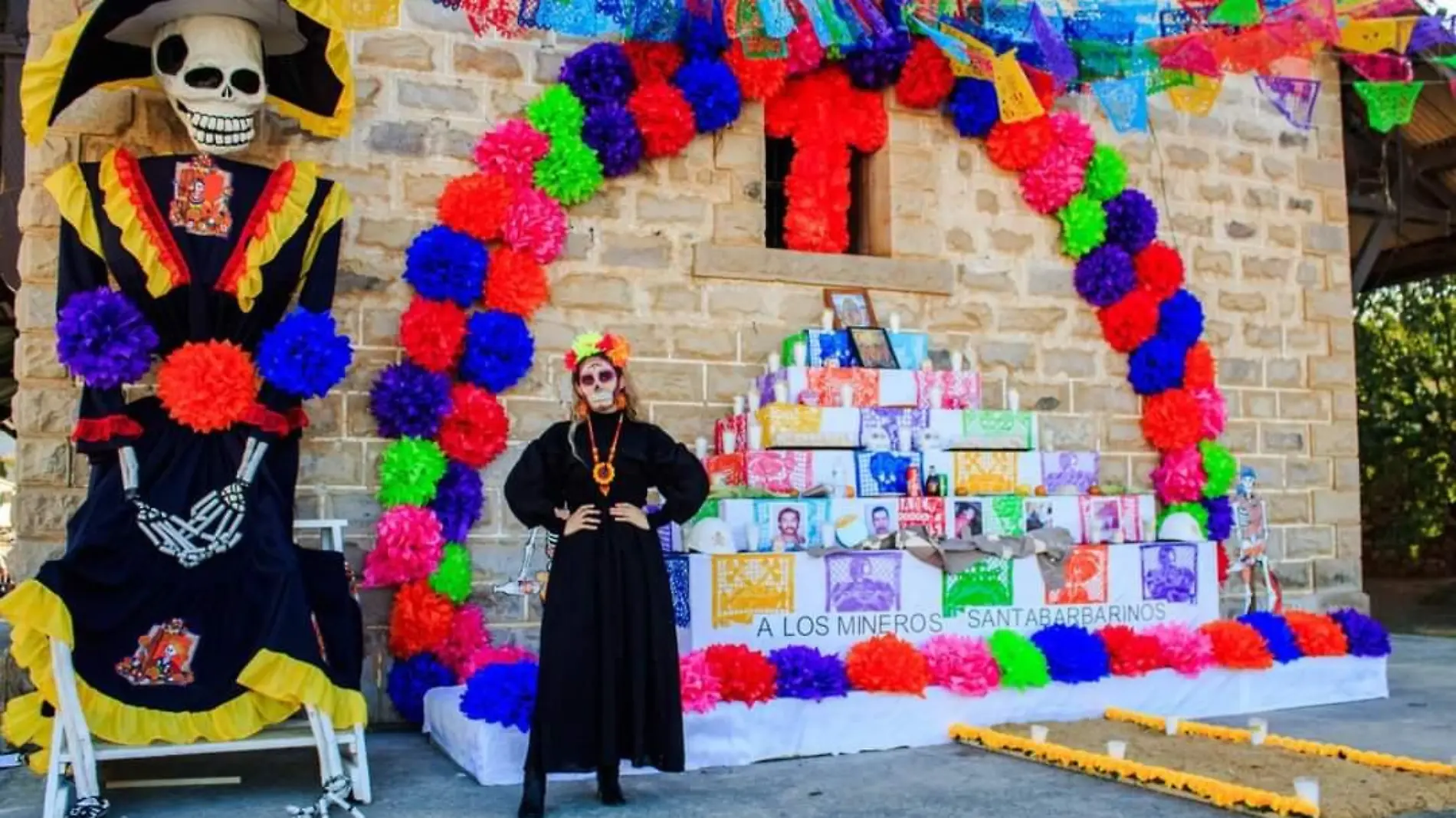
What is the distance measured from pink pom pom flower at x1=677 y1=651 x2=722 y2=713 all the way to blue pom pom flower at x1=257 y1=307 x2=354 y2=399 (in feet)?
5.44

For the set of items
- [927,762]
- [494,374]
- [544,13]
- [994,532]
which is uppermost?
[544,13]

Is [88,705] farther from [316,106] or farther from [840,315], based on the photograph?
[840,315]

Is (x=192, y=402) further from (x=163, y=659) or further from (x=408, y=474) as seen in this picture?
(x=408, y=474)

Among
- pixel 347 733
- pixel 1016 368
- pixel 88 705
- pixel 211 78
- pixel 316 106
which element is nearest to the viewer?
pixel 88 705

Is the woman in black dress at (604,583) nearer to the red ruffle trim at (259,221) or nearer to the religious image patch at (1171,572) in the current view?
the red ruffle trim at (259,221)

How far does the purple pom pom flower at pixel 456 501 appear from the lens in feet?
20.0

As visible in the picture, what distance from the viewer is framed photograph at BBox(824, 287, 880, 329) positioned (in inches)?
272

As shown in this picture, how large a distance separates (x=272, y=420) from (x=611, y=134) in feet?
7.90

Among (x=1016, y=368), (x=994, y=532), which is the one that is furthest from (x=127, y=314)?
(x=1016, y=368)

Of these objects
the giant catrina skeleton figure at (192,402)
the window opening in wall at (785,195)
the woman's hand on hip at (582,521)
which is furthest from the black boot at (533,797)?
the window opening in wall at (785,195)

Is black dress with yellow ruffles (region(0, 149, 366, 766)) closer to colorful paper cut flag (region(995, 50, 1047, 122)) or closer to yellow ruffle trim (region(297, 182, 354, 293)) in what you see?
yellow ruffle trim (region(297, 182, 354, 293))

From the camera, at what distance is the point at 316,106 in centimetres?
557

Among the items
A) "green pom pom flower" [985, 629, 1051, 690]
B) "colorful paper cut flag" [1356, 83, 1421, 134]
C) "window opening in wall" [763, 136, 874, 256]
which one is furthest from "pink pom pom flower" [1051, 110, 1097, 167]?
"green pom pom flower" [985, 629, 1051, 690]

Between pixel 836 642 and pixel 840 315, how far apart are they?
1.84m
